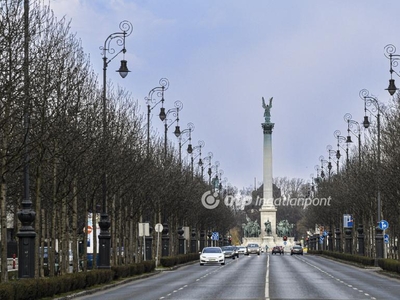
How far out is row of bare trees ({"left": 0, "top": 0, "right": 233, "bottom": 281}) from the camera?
105 feet

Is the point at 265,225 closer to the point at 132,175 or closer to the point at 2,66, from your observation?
the point at 132,175

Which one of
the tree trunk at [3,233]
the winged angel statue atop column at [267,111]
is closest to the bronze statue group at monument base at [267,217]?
the winged angel statue atop column at [267,111]

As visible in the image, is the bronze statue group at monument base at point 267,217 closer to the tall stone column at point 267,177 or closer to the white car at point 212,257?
the tall stone column at point 267,177

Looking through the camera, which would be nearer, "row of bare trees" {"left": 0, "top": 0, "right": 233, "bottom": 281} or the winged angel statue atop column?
"row of bare trees" {"left": 0, "top": 0, "right": 233, "bottom": 281}

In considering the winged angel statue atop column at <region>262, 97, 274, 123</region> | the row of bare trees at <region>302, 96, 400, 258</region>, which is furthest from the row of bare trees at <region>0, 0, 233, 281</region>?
the winged angel statue atop column at <region>262, 97, 274, 123</region>

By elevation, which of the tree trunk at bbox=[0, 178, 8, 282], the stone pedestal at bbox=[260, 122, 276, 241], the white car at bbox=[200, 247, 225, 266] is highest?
the stone pedestal at bbox=[260, 122, 276, 241]

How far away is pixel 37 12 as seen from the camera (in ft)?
114

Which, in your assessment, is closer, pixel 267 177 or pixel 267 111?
pixel 267 177

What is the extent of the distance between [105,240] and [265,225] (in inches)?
4871

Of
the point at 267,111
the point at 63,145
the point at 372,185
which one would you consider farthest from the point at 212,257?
the point at 267,111

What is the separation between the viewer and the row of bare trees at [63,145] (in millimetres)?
31906

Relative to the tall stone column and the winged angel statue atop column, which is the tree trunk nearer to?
the tall stone column

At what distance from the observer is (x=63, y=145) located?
38969 millimetres

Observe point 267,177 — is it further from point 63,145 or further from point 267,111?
point 63,145
